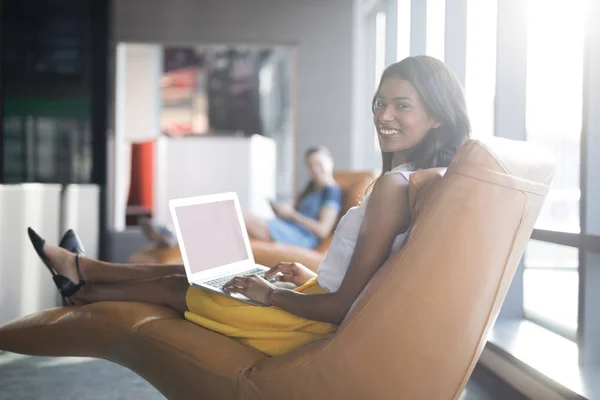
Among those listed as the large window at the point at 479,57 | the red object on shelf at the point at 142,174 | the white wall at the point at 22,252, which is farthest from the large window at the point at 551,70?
the red object on shelf at the point at 142,174

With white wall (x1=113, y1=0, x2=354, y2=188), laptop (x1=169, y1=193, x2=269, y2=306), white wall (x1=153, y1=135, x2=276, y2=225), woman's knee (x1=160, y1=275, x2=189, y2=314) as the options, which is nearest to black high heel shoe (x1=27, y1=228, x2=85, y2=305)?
woman's knee (x1=160, y1=275, x2=189, y2=314)

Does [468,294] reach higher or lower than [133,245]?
higher

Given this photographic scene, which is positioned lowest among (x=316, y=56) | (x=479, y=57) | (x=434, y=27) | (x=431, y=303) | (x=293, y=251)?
(x=293, y=251)

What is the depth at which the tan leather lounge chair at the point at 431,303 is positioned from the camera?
1.28 meters

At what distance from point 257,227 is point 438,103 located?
3.00 meters

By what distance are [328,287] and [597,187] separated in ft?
3.10

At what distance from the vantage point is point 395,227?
55.5 inches

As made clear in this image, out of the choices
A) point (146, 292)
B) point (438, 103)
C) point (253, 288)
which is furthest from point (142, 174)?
point (438, 103)

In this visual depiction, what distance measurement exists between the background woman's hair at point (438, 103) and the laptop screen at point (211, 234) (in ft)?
2.23

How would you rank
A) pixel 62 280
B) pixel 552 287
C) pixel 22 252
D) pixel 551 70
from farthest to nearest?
pixel 552 287
pixel 22 252
pixel 551 70
pixel 62 280

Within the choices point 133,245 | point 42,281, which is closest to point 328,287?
point 42,281

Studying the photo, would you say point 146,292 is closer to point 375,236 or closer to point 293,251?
point 375,236

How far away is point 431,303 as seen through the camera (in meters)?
1.32

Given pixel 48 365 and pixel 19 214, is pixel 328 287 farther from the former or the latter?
pixel 19 214
